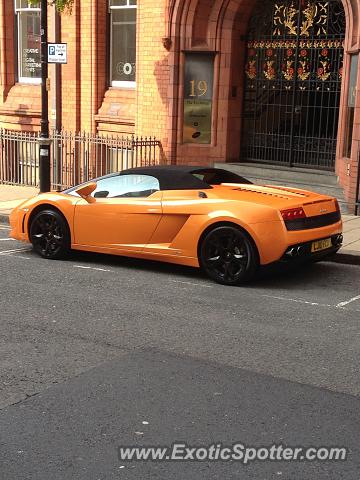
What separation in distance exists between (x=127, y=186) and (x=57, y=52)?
4904 millimetres

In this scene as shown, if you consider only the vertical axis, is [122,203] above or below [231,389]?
above

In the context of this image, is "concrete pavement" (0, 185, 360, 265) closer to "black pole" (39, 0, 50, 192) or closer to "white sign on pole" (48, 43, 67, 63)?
"black pole" (39, 0, 50, 192)

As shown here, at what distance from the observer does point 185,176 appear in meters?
8.83

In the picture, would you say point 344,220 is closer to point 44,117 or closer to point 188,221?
point 188,221

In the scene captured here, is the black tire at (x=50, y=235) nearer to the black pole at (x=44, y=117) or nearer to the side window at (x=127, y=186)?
the side window at (x=127, y=186)

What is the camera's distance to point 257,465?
3920 millimetres

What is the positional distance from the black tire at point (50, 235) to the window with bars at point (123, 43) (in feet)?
26.4

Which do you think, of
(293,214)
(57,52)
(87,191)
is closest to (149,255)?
(87,191)

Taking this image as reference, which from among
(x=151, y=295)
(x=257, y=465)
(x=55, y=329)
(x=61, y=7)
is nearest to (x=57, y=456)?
(x=257, y=465)

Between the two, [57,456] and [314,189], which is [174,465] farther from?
[314,189]

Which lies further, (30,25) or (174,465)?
(30,25)

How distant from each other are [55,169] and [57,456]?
521 inches

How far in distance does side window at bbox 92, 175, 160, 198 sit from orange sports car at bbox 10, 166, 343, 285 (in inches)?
0.5

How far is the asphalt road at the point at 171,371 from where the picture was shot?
4051 mm
